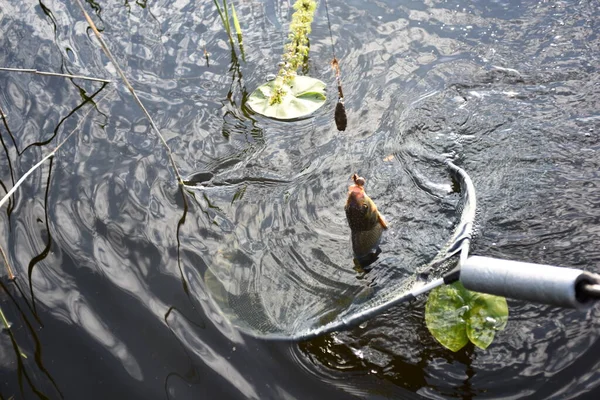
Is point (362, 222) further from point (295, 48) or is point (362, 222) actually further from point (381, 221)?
point (295, 48)

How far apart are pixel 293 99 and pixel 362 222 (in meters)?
2.26

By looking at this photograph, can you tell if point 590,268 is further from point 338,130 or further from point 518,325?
point 338,130

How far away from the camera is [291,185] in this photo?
5539 mm

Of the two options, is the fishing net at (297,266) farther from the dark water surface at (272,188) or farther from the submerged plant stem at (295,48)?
the submerged plant stem at (295,48)

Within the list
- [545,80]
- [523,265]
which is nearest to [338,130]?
[545,80]

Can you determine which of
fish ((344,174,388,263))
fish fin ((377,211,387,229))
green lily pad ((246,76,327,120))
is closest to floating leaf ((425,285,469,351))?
fish ((344,174,388,263))

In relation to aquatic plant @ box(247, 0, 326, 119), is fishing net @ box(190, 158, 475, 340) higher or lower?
lower

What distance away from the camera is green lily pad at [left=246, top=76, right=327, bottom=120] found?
632cm

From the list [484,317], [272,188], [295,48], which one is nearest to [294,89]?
[295,48]

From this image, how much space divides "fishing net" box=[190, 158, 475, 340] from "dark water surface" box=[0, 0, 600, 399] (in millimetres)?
22

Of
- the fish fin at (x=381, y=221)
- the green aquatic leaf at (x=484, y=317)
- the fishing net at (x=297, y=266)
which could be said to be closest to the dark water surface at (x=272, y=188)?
the fishing net at (x=297, y=266)

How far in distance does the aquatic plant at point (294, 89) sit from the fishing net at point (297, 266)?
4.06 ft

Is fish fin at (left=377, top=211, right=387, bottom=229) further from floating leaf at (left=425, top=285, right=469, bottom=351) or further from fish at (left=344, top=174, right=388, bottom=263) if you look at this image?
floating leaf at (left=425, top=285, right=469, bottom=351)

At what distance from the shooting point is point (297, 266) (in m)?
4.84
